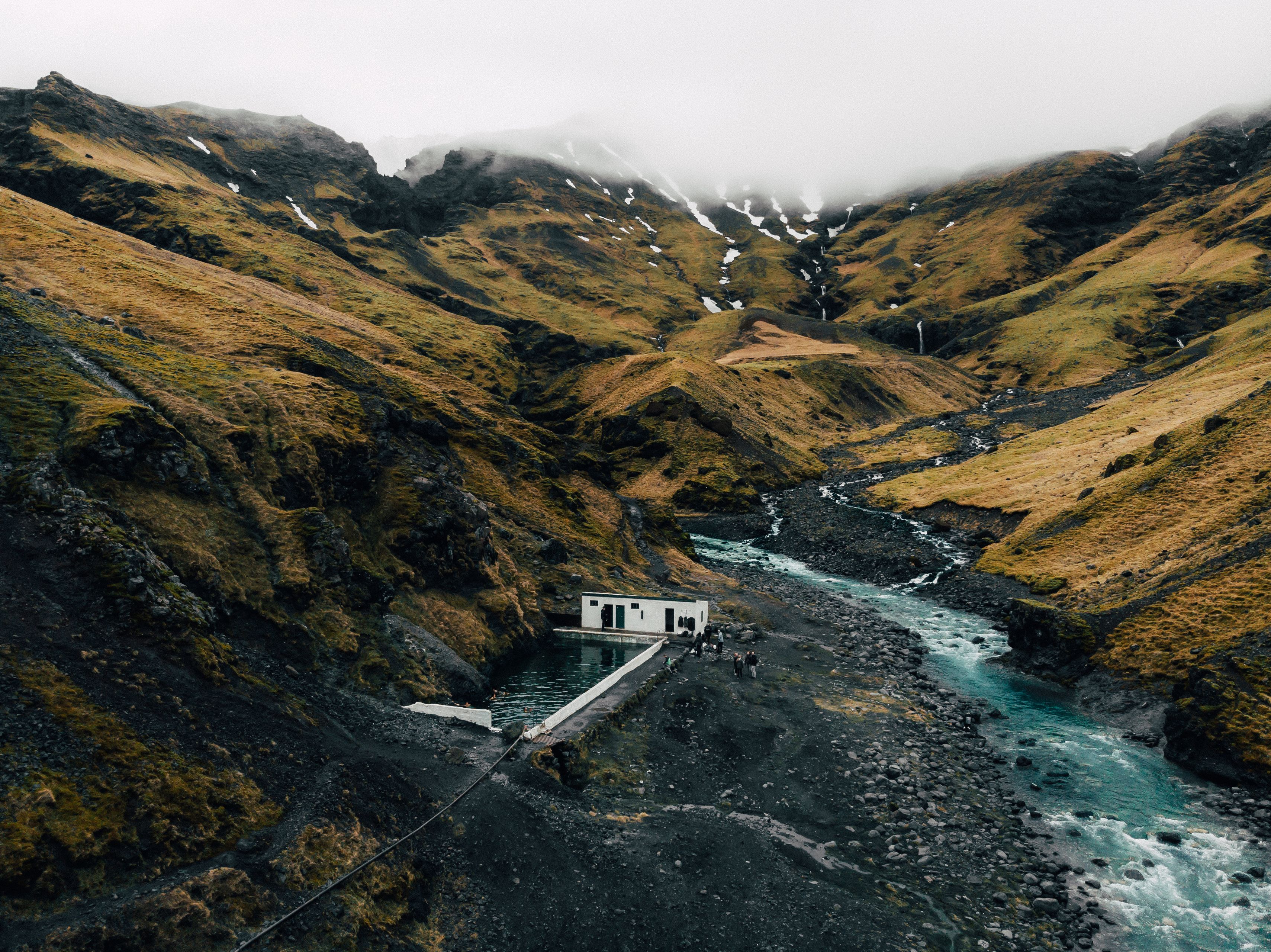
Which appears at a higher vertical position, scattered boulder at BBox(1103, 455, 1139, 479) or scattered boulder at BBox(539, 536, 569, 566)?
scattered boulder at BBox(1103, 455, 1139, 479)

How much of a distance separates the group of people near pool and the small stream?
52.2 ft

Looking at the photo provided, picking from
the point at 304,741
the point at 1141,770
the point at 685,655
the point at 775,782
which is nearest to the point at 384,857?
the point at 304,741

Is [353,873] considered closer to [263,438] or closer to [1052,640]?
[263,438]

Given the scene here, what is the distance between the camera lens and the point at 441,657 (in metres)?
50.4

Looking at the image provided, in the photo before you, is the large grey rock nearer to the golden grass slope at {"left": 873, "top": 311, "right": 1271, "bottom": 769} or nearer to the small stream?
the small stream

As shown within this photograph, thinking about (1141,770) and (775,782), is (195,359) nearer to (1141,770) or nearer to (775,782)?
(775,782)

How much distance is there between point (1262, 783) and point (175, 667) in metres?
55.7

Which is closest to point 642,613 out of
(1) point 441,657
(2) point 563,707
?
(2) point 563,707

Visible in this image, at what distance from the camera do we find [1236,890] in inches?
1222

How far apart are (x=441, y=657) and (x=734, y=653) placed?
2417 centimetres

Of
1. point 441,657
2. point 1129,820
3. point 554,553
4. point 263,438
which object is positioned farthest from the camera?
point 554,553

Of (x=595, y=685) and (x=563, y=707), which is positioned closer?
(x=563, y=707)

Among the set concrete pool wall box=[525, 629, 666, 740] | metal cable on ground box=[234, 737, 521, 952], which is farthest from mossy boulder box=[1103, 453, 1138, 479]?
metal cable on ground box=[234, 737, 521, 952]

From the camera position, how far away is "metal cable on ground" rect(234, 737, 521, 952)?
72.0 feet
